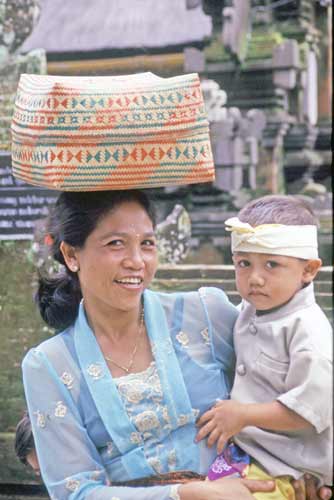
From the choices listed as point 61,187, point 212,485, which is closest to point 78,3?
point 61,187

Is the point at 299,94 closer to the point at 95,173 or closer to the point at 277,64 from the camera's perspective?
the point at 277,64

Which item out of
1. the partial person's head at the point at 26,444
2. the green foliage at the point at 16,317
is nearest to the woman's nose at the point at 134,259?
the partial person's head at the point at 26,444

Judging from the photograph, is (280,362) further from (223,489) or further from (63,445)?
(63,445)

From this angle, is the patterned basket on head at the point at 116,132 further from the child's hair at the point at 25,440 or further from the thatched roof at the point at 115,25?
the thatched roof at the point at 115,25

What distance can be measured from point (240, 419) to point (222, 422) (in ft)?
0.21

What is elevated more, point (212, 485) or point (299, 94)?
point (299, 94)

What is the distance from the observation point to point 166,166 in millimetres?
2672

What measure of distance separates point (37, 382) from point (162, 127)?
0.78 metres

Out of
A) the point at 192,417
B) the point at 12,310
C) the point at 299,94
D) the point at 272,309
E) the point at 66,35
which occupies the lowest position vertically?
the point at 12,310

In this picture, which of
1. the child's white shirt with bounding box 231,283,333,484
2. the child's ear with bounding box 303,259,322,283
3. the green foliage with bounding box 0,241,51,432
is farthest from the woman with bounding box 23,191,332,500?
the green foliage with bounding box 0,241,51,432

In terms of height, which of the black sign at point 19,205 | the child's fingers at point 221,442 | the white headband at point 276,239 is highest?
the white headband at point 276,239

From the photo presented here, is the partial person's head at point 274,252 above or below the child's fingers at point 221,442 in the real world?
above

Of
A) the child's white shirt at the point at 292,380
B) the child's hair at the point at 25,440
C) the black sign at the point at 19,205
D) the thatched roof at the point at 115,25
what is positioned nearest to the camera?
the child's white shirt at the point at 292,380

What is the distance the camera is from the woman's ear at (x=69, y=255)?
2906 mm
